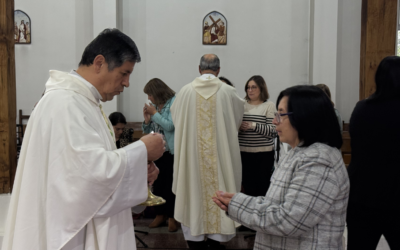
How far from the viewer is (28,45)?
816 cm

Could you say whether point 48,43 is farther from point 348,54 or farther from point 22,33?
point 348,54

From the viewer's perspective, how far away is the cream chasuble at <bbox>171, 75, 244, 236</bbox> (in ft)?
13.6

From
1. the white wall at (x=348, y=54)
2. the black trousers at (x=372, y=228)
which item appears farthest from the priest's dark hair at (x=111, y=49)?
the white wall at (x=348, y=54)

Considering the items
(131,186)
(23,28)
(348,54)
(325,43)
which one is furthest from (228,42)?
(131,186)

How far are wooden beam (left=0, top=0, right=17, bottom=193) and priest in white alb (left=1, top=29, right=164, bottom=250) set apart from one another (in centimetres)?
205

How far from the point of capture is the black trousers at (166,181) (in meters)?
4.98

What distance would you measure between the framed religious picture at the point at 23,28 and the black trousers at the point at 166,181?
4769mm

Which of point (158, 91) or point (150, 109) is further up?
point (158, 91)

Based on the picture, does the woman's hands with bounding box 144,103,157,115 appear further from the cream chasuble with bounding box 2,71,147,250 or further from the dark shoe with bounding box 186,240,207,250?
the cream chasuble with bounding box 2,71,147,250

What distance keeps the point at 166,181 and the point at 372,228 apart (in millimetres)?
2979

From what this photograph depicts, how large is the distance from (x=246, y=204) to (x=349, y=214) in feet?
3.07

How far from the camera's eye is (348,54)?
7.09m

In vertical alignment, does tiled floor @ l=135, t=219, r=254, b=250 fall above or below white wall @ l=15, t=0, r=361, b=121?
below

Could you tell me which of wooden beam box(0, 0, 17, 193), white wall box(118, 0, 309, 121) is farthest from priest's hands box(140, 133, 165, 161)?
white wall box(118, 0, 309, 121)
